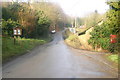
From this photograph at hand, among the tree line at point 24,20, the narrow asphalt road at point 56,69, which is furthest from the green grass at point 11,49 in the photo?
the tree line at point 24,20

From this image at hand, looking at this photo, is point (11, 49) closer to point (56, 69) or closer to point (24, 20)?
point (56, 69)

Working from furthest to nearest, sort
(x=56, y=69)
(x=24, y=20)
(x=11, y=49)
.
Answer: (x=24, y=20), (x=11, y=49), (x=56, y=69)


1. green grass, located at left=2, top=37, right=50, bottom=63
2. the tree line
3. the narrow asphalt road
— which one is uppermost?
the tree line

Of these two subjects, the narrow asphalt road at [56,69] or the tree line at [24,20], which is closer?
the narrow asphalt road at [56,69]

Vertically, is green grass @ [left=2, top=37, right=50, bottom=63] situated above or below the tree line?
below

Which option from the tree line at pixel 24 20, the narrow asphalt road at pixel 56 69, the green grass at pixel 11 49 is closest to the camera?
the narrow asphalt road at pixel 56 69

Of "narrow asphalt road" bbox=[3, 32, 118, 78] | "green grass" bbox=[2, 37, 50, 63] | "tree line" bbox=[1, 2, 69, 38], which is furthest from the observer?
"tree line" bbox=[1, 2, 69, 38]

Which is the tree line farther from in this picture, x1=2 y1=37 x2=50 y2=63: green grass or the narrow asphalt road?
the narrow asphalt road

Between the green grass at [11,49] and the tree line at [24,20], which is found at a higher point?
the tree line at [24,20]

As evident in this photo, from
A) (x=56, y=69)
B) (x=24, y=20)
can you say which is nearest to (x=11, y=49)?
(x=56, y=69)

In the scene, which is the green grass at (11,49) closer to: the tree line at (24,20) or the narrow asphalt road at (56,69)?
the narrow asphalt road at (56,69)

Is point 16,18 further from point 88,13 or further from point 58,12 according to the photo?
point 58,12

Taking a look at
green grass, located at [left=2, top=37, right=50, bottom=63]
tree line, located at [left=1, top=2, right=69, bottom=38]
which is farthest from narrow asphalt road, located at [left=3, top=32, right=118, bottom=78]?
tree line, located at [left=1, top=2, right=69, bottom=38]

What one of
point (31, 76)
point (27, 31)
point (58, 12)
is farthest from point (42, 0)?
point (31, 76)
